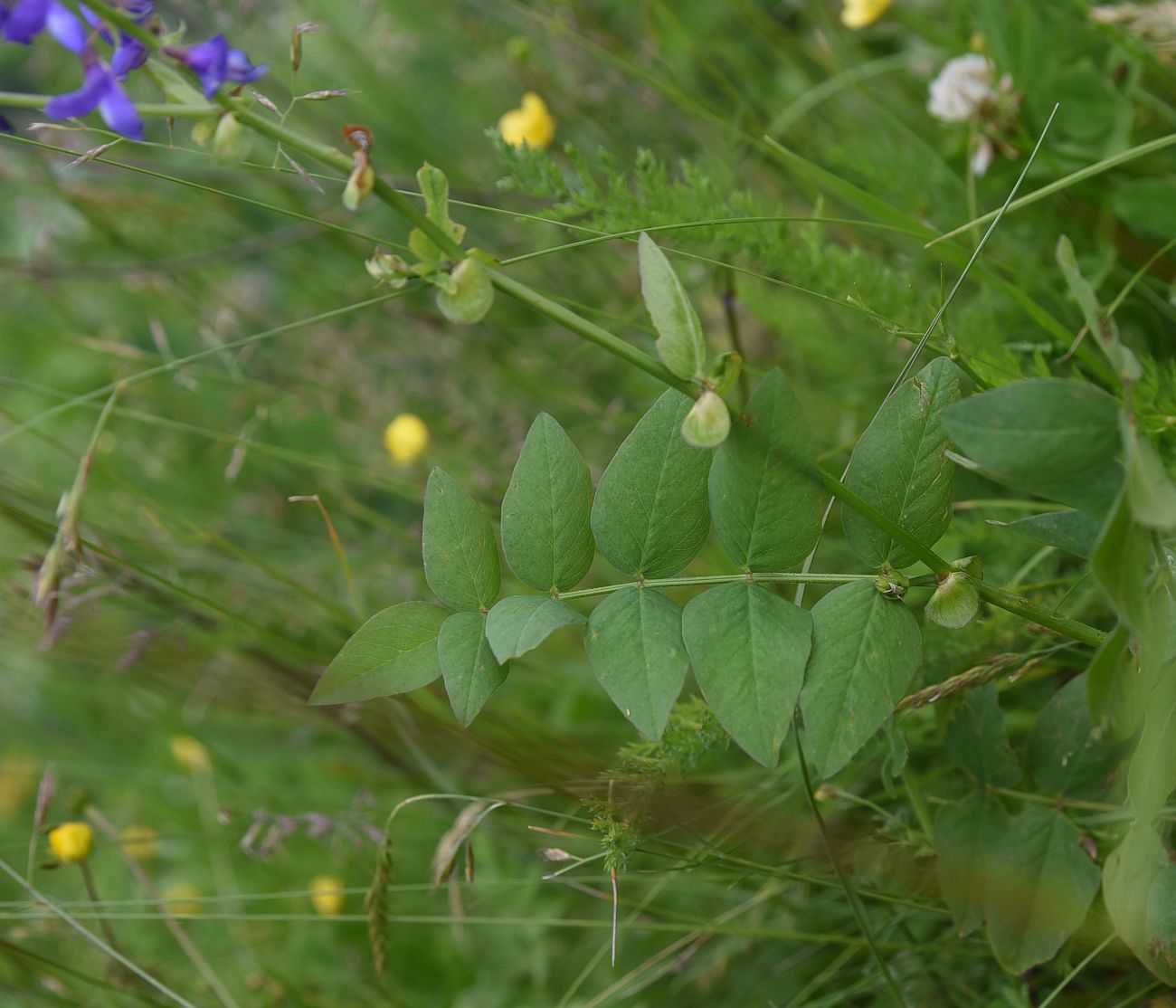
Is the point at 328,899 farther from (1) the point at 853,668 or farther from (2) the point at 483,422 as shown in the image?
(1) the point at 853,668

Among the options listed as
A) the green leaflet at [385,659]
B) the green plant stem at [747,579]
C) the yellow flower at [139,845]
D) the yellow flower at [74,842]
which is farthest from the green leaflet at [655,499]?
the yellow flower at [139,845]

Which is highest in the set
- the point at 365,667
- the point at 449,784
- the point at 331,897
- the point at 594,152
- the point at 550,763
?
the point at 365,667

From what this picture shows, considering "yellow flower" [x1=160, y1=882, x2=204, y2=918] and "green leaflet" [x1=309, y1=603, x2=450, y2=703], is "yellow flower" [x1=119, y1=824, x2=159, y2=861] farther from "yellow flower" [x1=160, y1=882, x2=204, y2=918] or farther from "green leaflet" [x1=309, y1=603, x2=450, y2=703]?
"green leaflet" [x1=309, y1=603, x2=450, y2=703]

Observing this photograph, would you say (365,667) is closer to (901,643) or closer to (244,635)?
(901,643)

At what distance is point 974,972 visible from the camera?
0.87 m


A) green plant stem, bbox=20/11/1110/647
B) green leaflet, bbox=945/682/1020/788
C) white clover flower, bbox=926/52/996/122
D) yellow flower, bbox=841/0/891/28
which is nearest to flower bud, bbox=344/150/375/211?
green plant stem, bbox=20/11/1110/647

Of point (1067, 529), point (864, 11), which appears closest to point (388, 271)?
point (1067, 529)

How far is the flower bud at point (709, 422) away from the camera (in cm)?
50

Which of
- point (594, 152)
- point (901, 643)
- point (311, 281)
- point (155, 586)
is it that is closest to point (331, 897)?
point (155, 586)

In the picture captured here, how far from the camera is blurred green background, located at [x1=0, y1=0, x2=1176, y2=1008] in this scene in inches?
34.6

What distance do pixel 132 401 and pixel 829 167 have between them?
118 cm

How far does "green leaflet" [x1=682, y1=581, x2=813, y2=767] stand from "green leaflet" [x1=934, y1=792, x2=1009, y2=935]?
24 cm

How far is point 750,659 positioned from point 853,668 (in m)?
0.05

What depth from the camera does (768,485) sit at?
56 centimetres
